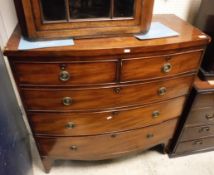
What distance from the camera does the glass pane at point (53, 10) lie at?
34.1 inches

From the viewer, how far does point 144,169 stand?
1501mm

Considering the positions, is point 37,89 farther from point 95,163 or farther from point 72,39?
point 95,163

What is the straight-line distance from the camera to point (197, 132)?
145 cm

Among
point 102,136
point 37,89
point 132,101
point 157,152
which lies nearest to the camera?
point 37,89

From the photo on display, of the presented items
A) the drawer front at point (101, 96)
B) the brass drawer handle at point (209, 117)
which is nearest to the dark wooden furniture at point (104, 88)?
the drawer front at point (101, 96)

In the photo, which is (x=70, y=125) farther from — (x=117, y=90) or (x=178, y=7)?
(x=178, y=7)

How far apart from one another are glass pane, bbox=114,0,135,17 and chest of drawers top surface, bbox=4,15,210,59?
109mm

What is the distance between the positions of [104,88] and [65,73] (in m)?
0.21

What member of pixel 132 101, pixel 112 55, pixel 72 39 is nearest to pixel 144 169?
pixel 132 101

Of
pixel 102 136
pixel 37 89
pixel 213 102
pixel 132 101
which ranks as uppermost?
pixel 37 89

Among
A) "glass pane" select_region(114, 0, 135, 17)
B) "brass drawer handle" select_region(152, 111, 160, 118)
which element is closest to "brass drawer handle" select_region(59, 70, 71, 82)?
"glass pane" select_region(114, 0, 135, 17)

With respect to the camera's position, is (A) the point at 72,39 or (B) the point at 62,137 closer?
(A) the point at 72,39

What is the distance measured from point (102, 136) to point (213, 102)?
749 mm

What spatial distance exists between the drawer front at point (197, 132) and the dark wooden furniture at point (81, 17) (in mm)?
840
